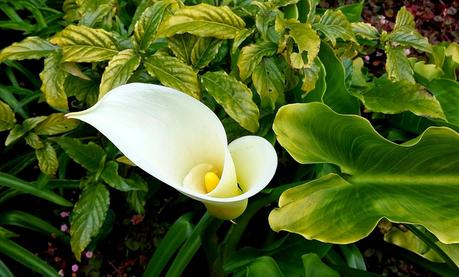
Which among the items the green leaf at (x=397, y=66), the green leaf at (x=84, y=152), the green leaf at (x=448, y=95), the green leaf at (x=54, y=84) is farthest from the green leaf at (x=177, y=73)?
the green leaf at (x=448, y=95)

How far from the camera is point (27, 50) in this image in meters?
0.99

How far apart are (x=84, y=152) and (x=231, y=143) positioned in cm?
37

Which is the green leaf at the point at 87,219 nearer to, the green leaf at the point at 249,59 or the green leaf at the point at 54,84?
the green leaf at the point at 54,84

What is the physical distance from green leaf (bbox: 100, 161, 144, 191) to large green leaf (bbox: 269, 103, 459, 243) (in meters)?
0.36

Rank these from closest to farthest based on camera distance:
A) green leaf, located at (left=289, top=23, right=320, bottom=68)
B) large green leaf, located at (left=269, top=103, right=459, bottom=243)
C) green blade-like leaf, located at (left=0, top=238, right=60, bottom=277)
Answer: large green leaf, located at (left=269, top=103, right=459, bottom=243) < green leaf, located at (left=289, top=23, right=320, bottom=68) < green blade-like leaf, located at (left=0, top=238, right=60, bottom=277)

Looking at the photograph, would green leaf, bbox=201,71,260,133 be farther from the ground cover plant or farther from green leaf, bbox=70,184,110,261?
green leaf, bbox=70,184,110,261

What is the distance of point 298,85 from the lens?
1.08 metres

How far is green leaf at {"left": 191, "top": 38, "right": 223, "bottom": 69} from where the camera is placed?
960 millimetres

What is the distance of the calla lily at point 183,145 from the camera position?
76 cm

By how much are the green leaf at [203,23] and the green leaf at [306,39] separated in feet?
0.34

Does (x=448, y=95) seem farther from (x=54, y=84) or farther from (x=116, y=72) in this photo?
(x=54, y=84)

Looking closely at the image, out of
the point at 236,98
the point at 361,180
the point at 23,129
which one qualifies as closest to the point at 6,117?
the point at 23,129

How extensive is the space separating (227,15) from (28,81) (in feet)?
2.54

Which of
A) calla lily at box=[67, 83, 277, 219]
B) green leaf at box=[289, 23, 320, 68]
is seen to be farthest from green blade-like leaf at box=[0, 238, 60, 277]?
green leaf at box=[289, 23, 320, 68]
